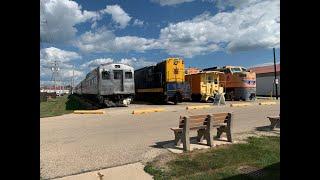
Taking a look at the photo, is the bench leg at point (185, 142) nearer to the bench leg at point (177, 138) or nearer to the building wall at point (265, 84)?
the bench leg at point (177, 138)

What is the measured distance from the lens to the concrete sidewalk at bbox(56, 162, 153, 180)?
22.5 ft

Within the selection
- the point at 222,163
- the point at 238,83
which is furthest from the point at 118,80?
the point at 222,163

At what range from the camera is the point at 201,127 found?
977 cm

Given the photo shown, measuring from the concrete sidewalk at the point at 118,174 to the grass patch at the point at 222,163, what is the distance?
177 mm

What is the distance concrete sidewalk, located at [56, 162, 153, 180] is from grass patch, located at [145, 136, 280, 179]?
177mm

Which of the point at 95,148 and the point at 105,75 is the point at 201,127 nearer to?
the point at 95,148

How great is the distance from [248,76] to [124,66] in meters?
12.9

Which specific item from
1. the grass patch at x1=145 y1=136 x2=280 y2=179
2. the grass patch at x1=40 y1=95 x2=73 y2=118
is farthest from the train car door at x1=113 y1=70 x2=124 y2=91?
the grass patch at x1=145 y1=136 x2=280 y2=179

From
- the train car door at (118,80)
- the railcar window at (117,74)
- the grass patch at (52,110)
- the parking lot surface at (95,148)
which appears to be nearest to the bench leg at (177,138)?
the parking lot surface at (95,148)

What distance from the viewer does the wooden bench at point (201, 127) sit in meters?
9.20
